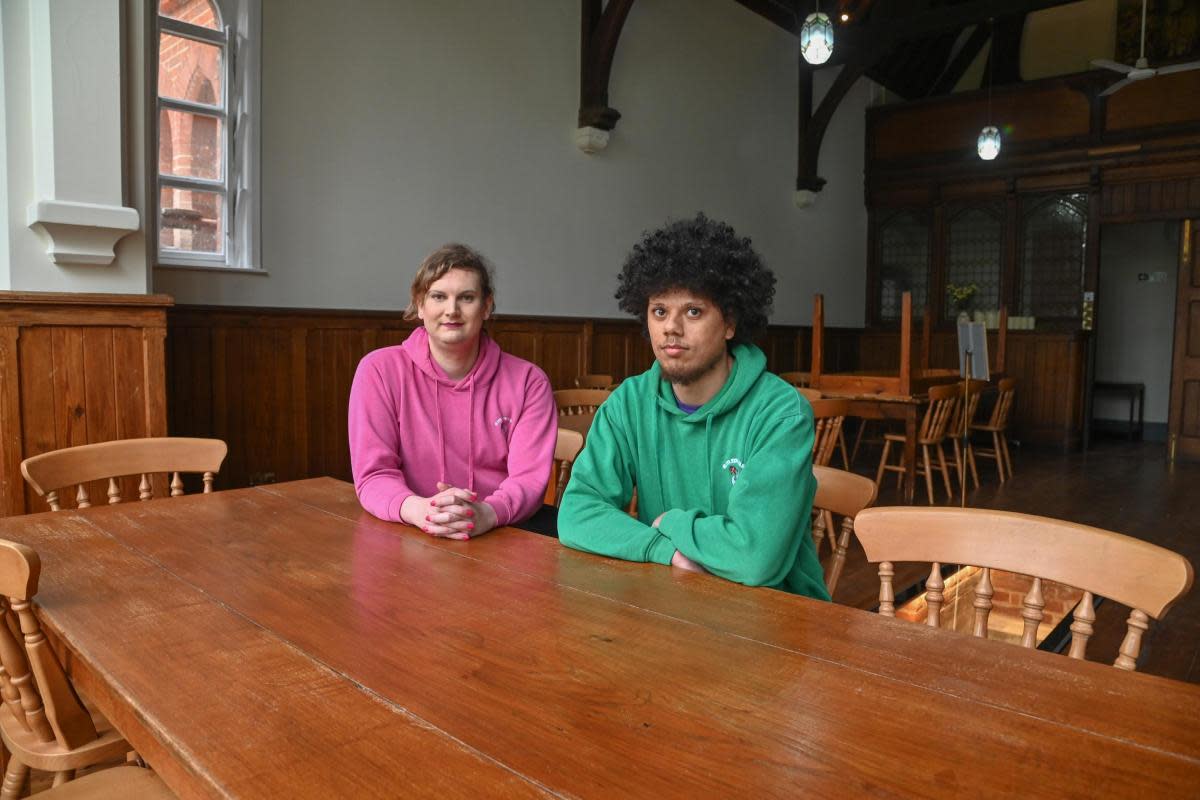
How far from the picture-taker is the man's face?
1590mm

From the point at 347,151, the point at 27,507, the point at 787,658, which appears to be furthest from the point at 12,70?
the point at 787,658

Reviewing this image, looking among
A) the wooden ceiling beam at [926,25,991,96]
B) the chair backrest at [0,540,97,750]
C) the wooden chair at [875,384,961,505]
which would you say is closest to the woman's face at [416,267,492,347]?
the chair backrest at [0,540,97,750]

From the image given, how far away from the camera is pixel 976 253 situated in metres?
8.81

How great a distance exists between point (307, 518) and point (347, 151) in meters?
3.39

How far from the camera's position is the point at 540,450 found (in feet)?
6.70

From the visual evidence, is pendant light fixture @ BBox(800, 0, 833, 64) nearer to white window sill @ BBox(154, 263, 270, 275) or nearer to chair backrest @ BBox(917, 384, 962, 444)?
chair backrest @ BBox(917, 384, 962, 444)

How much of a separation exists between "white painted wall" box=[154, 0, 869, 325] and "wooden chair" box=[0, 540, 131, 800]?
10.0 feet

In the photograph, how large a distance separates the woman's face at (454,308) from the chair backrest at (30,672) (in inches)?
40.6

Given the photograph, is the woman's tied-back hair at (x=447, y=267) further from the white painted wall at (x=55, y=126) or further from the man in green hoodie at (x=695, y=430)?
the white painted wall at (x=55, y=126)

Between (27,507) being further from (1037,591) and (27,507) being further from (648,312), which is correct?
(1037,591)

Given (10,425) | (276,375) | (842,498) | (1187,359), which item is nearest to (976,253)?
(1187,359)

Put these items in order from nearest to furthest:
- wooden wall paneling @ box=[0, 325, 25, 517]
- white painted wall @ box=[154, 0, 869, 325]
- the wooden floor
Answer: wooden wall paneling @ box=[0, 325, 25, 517], the wooden floor, white painted wall @ box=[154, 0, 869, 325]

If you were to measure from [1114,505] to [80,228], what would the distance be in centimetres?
601

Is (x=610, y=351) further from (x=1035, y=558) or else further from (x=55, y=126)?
(x=1035, y=558)
